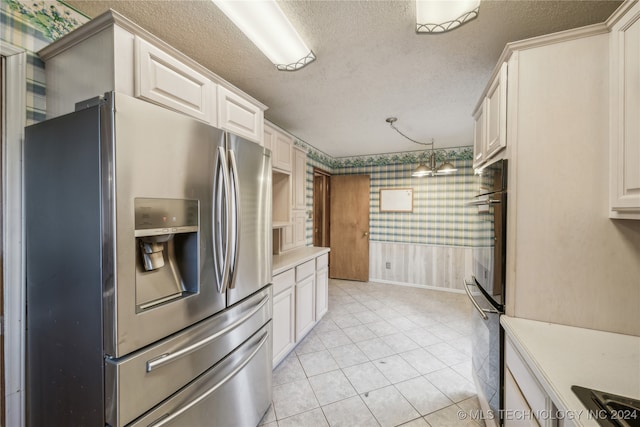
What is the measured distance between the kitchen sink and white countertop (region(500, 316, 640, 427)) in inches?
0.8

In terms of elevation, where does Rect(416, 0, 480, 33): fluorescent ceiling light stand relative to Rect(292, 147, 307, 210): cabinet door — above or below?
above

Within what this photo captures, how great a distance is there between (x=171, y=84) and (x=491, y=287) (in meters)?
1.98

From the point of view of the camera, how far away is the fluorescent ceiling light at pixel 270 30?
3.74 feet

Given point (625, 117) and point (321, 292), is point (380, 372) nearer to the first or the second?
point (321, 292)

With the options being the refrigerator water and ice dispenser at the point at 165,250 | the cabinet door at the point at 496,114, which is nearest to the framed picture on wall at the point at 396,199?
the cabinet door at the point at 496,114

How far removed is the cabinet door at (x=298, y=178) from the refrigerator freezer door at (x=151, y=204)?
1657mm

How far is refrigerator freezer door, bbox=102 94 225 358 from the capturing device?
0.81 metres

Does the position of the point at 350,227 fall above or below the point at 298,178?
below

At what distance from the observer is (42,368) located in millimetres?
1004

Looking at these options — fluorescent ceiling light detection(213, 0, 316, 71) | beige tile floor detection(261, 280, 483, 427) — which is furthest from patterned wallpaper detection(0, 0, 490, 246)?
fluorescent ceiling light detection(213, 0, 316, 71)

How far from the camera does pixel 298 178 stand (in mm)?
2883

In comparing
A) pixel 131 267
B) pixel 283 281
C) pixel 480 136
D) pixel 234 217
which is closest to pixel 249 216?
pixel 234 217

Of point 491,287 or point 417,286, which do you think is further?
point 417,286

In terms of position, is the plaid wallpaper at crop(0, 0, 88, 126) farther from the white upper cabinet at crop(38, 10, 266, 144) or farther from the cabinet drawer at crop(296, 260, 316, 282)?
the cabinet drawer at crop(296, 260, 316, 282)
